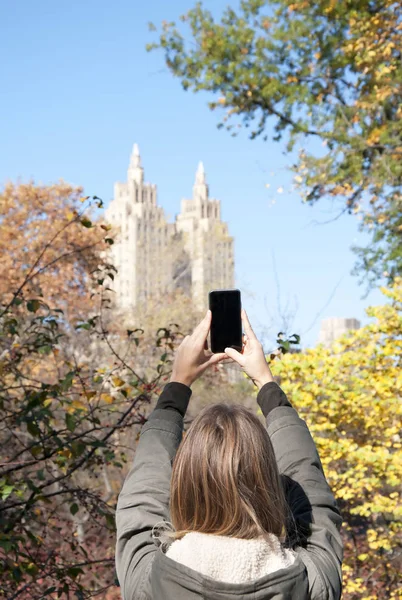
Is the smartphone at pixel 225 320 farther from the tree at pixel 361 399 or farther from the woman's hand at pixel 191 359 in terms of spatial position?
the tree at pixel 361 399

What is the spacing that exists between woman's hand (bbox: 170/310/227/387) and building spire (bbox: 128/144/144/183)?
188 feet

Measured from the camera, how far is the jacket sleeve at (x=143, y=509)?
4.24 ft

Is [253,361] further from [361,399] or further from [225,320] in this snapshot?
[361,399]

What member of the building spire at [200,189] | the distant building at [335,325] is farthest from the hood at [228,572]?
the building spire at [200,189]

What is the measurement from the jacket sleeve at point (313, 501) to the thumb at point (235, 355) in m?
0.16

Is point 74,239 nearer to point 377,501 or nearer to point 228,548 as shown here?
point 377,501

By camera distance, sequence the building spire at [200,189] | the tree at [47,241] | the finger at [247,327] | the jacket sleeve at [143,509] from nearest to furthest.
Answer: the jacket sleeve at [143,509], the finger at [247,327], the tree at [47,241], the building spire at [200,189]

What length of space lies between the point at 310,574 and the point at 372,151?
1068cm

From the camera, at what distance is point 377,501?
6.78m

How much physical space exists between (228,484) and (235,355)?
1.50ft

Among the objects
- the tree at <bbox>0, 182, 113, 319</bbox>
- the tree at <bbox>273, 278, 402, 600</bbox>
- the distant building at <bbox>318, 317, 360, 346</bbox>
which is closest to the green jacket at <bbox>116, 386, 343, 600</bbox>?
the tree at <bbox>273, 278, 402, 600</bbox>

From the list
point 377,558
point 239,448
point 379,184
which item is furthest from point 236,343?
point 379,184

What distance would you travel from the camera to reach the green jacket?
1.17m

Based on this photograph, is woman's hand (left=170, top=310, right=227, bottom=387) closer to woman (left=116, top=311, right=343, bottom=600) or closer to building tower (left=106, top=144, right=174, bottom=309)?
woman (left=116, top=311, right=343, bottom=600)
